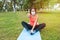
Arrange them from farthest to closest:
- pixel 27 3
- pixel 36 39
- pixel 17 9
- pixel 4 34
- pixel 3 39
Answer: pixel 17 9 → pixel 27 3 → pixel 4 34 → pixel 3 39 → pixel 36 39

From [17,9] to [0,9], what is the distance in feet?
2.66

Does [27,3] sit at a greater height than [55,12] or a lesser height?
greater

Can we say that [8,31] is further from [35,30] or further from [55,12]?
[55,12]

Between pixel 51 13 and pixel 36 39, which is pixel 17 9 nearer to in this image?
pixel 51 13

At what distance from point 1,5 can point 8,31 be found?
380 centimetres

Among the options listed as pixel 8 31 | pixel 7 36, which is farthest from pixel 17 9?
pixel 7 36

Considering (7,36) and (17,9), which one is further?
(17,9)

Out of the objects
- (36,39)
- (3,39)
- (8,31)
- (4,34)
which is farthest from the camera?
(8,31)

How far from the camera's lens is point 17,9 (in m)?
8.18

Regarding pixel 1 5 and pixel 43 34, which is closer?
pixel 43 34

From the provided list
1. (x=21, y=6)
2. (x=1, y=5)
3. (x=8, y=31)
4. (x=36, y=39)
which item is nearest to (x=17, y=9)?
(x=21, y=6)

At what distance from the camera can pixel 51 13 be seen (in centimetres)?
827

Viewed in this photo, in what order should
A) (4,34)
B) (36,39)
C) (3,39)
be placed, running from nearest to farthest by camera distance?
(36,39), (3,39), (4,34)

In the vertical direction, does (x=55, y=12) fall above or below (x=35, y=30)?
below
